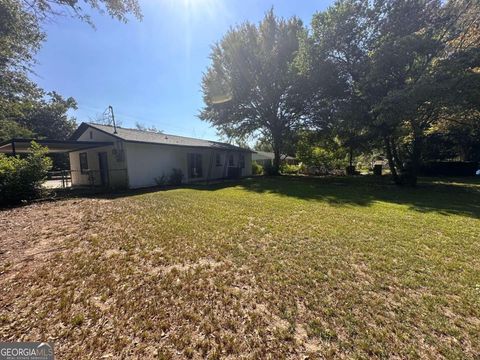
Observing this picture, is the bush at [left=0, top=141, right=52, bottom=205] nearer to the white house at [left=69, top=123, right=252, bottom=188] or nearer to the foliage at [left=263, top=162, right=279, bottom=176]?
the white house at [left=69, top=123, right=252, bottom=188]

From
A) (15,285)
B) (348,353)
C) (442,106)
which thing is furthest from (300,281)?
(442,106)

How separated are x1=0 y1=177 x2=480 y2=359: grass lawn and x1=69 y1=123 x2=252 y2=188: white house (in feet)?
23.5

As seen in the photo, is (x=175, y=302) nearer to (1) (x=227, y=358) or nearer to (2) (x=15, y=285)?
(1) (x=227, y=358)

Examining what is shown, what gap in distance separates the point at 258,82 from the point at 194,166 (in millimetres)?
9674

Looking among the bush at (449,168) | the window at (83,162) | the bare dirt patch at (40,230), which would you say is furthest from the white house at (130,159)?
the bush at (449,168)

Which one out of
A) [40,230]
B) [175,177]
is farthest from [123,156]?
[40,230]

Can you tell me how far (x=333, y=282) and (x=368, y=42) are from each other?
53.6ft

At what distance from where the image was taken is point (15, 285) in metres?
3.10

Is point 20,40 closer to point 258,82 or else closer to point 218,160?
point 218,160

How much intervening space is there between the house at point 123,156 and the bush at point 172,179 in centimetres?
20

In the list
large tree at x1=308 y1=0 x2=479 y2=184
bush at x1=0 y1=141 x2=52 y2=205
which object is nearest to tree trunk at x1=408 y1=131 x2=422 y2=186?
large tree at x1=308 y1=0 x2=479 y2=184

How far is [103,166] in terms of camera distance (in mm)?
14086

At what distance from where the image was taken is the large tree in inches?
427

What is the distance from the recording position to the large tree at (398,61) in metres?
10.9
